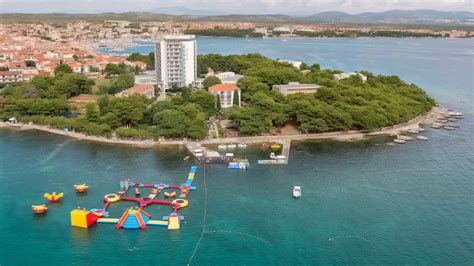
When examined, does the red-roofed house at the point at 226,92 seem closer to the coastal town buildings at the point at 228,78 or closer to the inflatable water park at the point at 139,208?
the coastal town buildings at the point at 228,78

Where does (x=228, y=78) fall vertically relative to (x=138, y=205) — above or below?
above

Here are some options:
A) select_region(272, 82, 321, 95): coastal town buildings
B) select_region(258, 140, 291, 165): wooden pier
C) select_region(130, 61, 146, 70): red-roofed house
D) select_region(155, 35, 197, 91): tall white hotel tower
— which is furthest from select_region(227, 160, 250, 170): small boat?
select_region(130, 61, 146, 70): red-roofed house

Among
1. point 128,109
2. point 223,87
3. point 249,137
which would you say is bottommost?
point 249,137

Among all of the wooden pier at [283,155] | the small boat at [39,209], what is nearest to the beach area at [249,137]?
the wooden pier at [283,155]

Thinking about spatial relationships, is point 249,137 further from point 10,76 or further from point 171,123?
point 10,76

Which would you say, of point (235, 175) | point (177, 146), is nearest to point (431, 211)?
point (235, 175)

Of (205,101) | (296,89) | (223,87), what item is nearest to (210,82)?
(223,87)

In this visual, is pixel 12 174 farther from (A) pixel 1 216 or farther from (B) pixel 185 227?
(B) pixel 185 227
